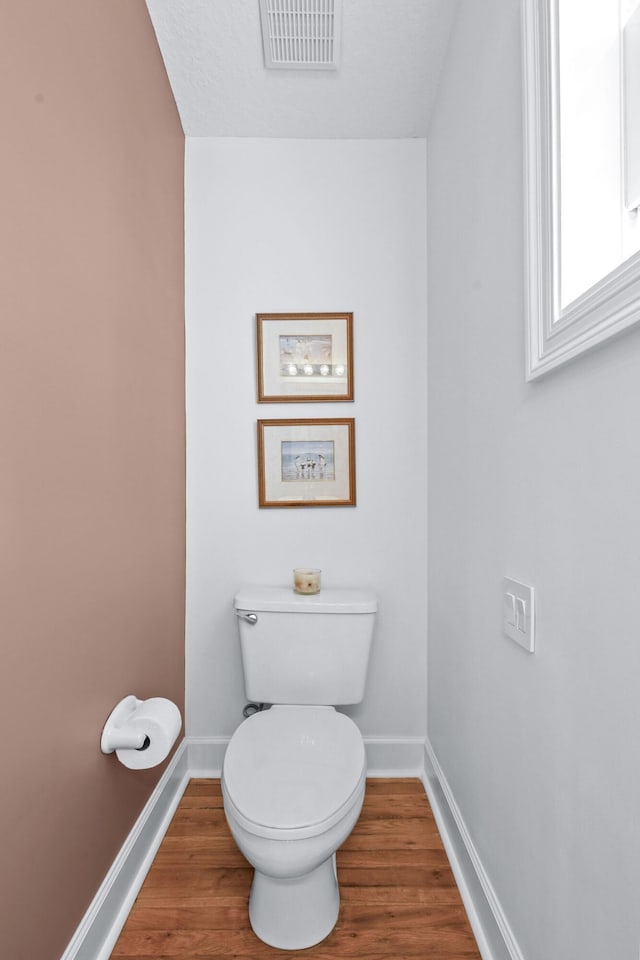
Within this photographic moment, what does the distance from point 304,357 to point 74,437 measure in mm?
960

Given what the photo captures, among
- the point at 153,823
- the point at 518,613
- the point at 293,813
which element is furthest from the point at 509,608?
the point at 153,823

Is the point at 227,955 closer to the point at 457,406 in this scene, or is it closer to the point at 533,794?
the point at 533,794

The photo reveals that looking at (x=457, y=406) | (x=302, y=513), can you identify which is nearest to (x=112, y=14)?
(x=457, y=406)

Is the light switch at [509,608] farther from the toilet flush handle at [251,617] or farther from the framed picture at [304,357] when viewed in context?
the framed picture at [304,357]

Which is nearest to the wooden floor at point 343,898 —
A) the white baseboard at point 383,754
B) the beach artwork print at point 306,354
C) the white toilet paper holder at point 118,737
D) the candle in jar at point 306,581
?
the white baseboard at point 383,754

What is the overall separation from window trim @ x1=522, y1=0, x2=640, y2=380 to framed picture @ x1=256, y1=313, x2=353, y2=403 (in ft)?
3.17

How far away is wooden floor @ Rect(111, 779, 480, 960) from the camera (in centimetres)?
121

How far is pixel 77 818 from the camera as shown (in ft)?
3.54

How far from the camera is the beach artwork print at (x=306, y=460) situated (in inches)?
73.2

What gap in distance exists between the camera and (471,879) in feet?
4.25

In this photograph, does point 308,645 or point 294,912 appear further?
point 308,645

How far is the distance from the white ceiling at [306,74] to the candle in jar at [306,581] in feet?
5.03

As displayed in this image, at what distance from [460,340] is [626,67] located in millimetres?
687

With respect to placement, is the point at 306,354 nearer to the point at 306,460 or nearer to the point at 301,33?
the point at 306,460
